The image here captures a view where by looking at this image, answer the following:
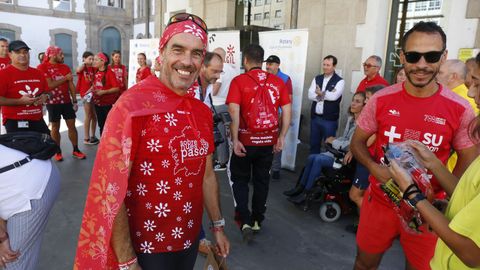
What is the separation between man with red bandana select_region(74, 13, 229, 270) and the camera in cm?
129

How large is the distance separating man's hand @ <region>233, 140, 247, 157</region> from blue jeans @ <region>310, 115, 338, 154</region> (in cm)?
248

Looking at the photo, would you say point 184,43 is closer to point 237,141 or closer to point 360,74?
point 237,141

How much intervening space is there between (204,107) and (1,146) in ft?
4.44

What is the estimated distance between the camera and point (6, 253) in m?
1.97

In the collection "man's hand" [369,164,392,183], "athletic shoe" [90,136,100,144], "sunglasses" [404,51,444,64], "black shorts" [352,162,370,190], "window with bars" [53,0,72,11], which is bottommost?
"athletic shoe" [90,136,100,144]

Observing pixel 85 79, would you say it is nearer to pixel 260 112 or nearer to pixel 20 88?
pixel 20 88

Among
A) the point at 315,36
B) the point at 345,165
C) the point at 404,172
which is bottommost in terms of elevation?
the point at 345,165

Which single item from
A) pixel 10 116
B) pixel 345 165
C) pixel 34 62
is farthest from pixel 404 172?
pixel 34 62

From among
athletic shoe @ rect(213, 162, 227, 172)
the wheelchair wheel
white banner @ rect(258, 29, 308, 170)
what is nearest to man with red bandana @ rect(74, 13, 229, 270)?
the wheelchair wheel

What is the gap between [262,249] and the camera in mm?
3400

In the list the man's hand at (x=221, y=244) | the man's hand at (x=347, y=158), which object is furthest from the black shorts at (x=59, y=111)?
the man's hand at (x=221, y=244)

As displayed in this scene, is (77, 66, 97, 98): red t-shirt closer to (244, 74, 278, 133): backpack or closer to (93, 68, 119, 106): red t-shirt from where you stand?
(93, 68, 119, 106): red t-shirt

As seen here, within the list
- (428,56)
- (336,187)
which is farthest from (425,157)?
(336,187)

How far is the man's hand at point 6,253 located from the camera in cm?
197
